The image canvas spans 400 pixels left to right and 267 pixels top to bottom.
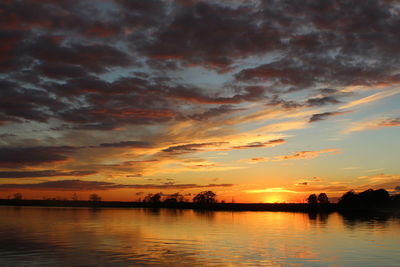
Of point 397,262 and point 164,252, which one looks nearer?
point 397,262

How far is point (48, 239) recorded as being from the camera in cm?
6419

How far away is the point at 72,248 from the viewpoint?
5372 cm

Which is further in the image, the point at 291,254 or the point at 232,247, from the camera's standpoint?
the point at 232,247

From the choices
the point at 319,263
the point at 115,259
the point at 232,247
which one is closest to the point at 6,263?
the point at 115,259

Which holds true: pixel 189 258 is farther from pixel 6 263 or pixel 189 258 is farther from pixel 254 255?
pixel 6 263

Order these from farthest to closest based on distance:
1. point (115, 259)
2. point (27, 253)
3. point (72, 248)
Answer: point (72, 248), point (27, 253), point (115, 259)

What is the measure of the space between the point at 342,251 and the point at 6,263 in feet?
141

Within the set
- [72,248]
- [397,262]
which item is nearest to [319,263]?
[397,262]

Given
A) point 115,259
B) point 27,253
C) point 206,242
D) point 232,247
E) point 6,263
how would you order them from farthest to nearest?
1. point 206,242
2. point 232,247
3. point 27,253
4. point 115,259
5. point 6,263

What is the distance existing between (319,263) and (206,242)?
22593 mm

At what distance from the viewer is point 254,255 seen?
161ft

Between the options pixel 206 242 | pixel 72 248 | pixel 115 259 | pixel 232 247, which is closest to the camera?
pixel 115 259

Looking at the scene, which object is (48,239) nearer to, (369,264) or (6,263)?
(6,263)

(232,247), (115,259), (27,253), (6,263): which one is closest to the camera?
(6,263)
